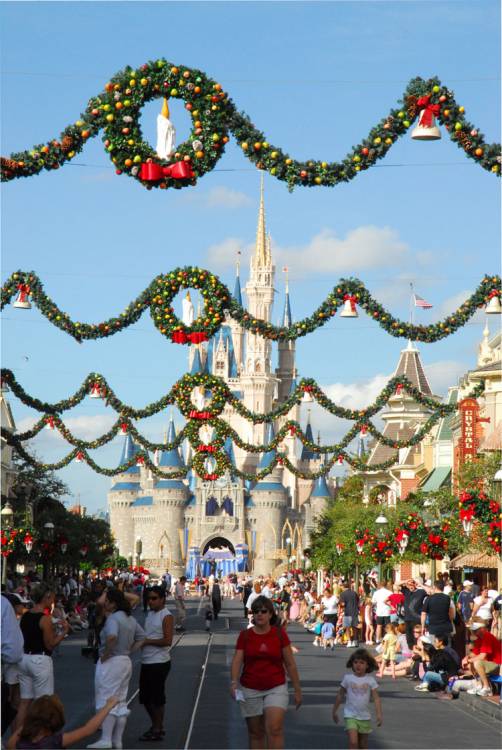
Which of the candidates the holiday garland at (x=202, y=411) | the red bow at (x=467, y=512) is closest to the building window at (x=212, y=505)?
the holiday garland at (x=202, y=411)

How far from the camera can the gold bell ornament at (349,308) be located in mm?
23125

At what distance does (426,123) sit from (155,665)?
6200 millimetres

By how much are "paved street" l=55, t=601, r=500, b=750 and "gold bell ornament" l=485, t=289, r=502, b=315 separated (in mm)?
5946

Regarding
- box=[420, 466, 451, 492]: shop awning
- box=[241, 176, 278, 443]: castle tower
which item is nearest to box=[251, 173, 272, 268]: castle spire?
box=[241, 176, 278, 443]: castle tower

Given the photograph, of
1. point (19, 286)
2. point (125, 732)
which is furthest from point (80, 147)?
point (19, 286)

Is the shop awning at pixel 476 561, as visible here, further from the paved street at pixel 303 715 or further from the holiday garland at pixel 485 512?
the paved street at pixel 303 715

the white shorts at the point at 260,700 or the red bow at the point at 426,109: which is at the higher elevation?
the red bow at the point at 426,109

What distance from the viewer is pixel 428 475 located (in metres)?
63.2

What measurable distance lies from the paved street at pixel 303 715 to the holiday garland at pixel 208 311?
536 centimetres

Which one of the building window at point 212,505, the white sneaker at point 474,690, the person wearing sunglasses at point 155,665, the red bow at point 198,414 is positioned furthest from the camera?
the building window at point 212,505

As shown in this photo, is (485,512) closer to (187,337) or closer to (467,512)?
(467,512)

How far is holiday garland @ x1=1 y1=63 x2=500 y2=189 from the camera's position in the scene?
1570 cm

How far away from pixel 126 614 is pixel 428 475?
4982cm

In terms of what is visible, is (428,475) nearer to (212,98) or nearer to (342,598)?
(342,598)
